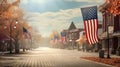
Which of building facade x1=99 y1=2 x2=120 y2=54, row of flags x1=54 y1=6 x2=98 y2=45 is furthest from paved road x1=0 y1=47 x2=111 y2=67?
building facade x1=99 y1=2 x2=120 y2=54

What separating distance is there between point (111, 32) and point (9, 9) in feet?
81.8

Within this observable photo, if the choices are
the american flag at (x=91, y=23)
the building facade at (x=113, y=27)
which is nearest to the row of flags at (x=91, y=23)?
the american flag at (x=91, y=23)

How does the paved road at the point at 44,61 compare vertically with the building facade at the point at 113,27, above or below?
below

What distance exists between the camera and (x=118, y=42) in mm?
68125

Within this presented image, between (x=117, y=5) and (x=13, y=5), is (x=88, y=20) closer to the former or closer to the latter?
(x=117, y=5)

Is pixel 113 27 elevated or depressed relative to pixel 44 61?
elevated

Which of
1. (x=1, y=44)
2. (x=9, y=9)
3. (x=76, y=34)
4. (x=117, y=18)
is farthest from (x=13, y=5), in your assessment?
(x=76, y=34)

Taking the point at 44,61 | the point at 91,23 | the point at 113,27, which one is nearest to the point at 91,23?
the point at 91,23

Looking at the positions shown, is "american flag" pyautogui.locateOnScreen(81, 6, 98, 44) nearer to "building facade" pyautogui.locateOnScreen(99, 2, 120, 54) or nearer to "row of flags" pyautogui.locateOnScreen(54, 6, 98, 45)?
"row of flags" pyautogui.locateOnScreen(54, 6, 98, 45)

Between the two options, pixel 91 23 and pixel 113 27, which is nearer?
pixel 91 23

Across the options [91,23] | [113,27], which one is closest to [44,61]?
[91,23]

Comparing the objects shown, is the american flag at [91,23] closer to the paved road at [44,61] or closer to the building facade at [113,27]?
the paved road at [44,61]

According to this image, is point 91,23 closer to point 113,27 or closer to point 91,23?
point 91,23

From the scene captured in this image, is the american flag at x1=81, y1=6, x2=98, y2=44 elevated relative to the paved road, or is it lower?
elevated
